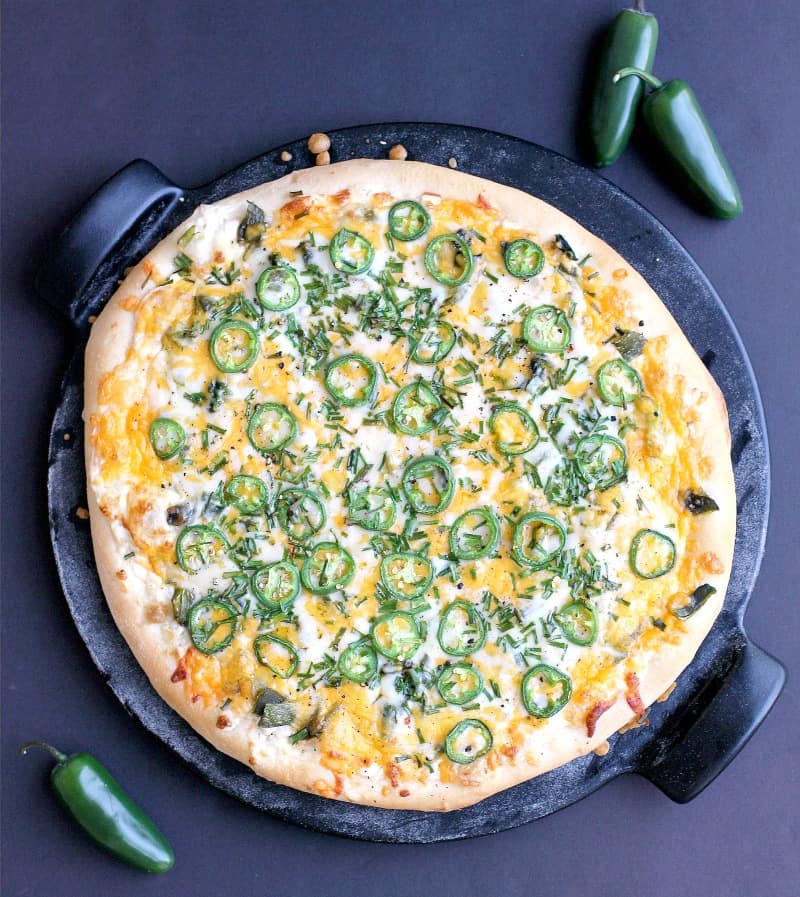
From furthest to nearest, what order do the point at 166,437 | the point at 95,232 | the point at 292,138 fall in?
the point at 292,138 → the point at 95,232 → the point at 166,437

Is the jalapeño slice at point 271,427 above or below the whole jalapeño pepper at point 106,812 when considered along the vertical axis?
above

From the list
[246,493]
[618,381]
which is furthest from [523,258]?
[246,493]

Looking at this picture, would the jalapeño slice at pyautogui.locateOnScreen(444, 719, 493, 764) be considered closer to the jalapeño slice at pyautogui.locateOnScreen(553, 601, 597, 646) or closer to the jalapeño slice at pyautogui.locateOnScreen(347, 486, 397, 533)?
the jalapeño slice at pyautogui.locateOnScreen(553, 601, 597, 646)

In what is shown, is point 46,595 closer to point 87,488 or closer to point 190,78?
point 87,488

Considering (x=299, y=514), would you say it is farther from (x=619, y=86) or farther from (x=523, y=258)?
(x=619, y=86)

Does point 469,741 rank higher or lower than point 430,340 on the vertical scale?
lower

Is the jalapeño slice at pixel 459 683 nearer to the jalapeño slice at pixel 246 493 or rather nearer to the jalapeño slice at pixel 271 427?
the jalapeño slice at pixel 246 493

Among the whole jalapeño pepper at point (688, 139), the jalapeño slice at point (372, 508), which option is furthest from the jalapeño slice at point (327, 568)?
the whole jalapeño pepper at point (688, 139)
